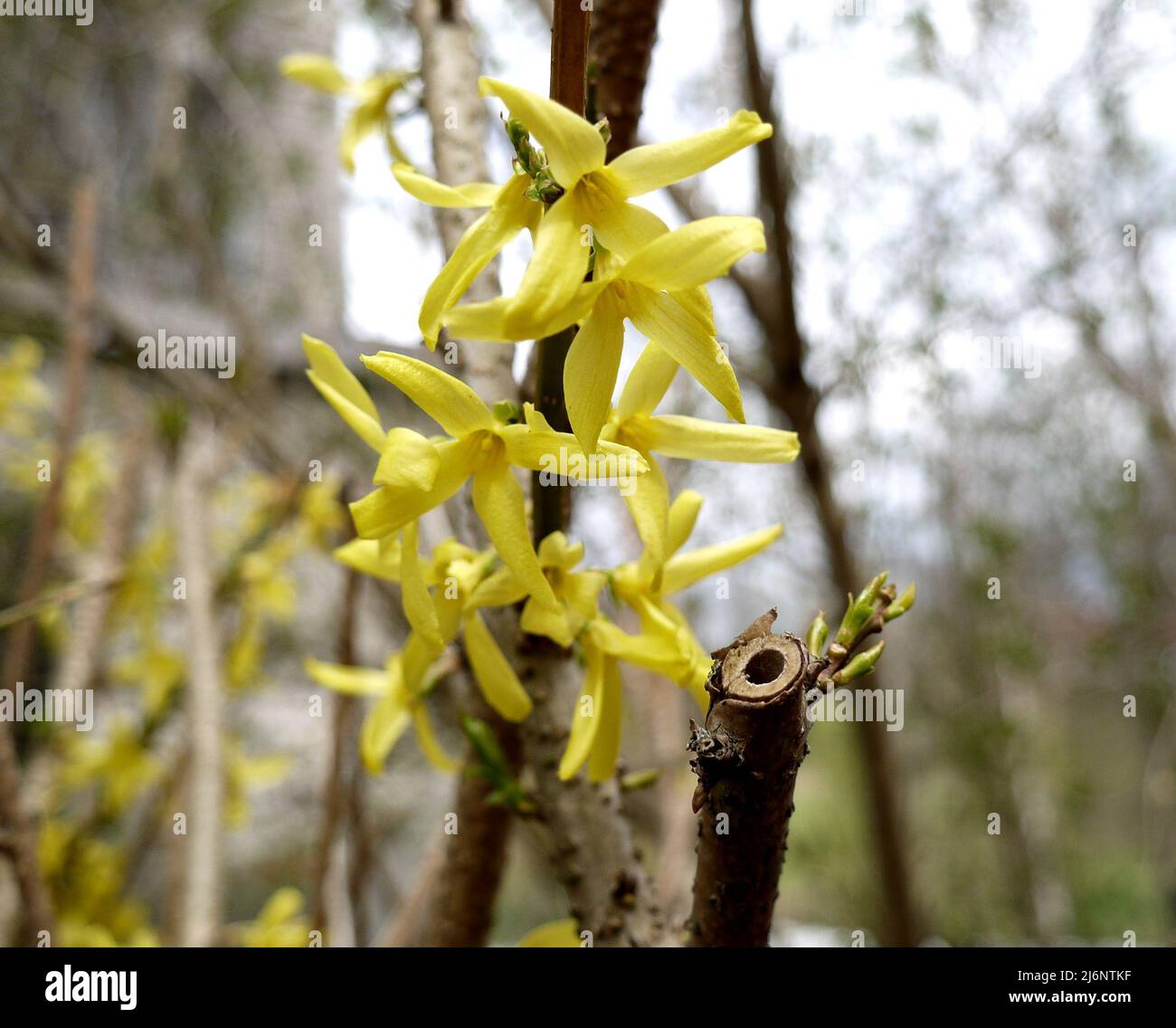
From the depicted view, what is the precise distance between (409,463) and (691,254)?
129 millimetres

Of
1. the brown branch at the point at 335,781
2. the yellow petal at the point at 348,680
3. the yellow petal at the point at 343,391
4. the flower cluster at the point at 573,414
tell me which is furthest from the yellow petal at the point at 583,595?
the brown branch at the point at 335,781

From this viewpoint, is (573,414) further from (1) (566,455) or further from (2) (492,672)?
(2) (492,672)

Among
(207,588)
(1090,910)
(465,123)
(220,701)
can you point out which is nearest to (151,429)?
(207,588)

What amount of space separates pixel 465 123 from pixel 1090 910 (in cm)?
421

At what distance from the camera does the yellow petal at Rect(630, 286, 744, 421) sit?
307mm

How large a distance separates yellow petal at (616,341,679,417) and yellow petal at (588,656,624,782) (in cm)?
11

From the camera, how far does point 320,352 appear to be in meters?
0.38

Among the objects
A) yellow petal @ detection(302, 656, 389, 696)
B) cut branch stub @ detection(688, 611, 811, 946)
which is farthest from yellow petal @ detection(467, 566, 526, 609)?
yellow petal @ detection(302, 656, 389, 696)

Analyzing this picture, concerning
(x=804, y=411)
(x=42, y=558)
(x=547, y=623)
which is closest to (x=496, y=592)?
(x=547, y=623)

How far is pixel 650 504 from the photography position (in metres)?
0.36

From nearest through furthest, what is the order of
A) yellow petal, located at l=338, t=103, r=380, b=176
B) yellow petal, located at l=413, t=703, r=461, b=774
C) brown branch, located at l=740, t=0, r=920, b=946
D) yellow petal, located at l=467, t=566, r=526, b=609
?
1. yellow petal, located at l=467, t=566, r=526, b=609
2. yellow petal, located at l=413, t=703, r=461, b=774
3. yellow petal, located at l=338, t=103, r=380, b=176
4. brown branch, located at l=740, t=0, r=920, b=946

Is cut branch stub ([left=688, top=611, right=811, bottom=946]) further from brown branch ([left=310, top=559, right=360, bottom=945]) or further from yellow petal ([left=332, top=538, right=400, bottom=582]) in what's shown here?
brown branch ([left=310, top=559, right=360, bottom=945])

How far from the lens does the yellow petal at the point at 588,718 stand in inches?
15.1
